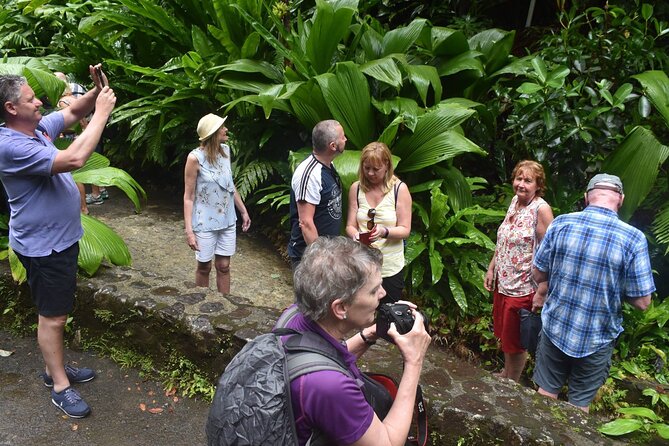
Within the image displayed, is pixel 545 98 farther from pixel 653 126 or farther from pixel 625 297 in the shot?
pixel 625 297

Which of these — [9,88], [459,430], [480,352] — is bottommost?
[480,352]

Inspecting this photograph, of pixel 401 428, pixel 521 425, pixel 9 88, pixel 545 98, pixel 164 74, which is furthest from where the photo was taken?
pixel 164 74

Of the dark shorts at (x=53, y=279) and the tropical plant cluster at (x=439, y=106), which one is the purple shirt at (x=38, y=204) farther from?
the tropical plant cluster at (x=439, y=106)

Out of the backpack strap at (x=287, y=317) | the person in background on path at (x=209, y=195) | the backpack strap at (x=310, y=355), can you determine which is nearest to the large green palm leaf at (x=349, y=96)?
the person in background on path at (x=209, y=195)

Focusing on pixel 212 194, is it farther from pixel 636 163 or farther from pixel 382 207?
pixel 636 163

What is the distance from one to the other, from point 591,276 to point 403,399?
4.77 ft

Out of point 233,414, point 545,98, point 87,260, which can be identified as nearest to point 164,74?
point 87,260

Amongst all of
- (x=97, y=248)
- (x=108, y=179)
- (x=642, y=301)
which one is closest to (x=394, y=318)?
(x=642, y=301)

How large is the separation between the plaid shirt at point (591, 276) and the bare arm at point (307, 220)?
48.3 inches

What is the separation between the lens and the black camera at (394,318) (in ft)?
5.42

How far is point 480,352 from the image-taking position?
164 inches

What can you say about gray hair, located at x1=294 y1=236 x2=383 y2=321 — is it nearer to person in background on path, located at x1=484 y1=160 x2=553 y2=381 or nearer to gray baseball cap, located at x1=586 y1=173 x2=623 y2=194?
gray baseball cap, located at x1=586 y1=173 x2=623 y2=194

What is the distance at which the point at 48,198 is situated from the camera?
8.82 feet

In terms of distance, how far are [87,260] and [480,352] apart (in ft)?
9.16
